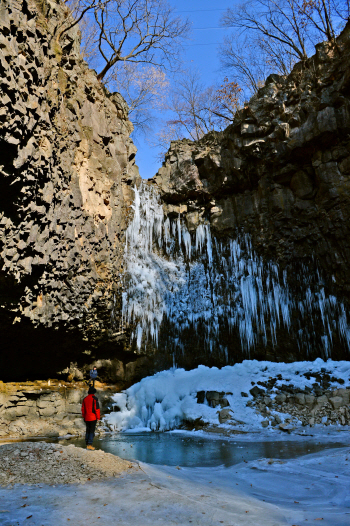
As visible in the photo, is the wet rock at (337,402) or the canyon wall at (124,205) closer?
the canyon wall at (124,205)

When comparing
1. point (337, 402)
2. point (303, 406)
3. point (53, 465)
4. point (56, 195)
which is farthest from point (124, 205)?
point (53, 465)

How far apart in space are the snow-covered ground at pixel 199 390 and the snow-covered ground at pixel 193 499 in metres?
5.89

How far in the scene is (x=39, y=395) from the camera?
11789 mm

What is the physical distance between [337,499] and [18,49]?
989 cm

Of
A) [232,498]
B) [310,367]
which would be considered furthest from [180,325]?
[232,498]

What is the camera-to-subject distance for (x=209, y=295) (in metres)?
15.6

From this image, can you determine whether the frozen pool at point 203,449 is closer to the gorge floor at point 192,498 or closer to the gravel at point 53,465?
the gorge floor at point 192,498

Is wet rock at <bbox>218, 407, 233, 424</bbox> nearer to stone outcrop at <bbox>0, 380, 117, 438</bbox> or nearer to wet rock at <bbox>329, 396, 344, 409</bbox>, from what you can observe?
wet rock at <bbox>329, 396, 344, 409</bbox>

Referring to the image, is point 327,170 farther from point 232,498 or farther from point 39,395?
point 39,395

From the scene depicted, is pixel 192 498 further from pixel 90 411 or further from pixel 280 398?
pixel 280 398

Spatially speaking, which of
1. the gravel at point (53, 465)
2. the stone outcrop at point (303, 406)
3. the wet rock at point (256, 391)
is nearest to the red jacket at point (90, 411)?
the gravel at point (53, 465)

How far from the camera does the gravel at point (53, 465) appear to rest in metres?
4.30

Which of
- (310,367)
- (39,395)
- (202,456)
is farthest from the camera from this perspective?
(310,367)

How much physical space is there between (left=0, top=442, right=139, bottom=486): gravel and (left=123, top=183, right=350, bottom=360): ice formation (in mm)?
8738
